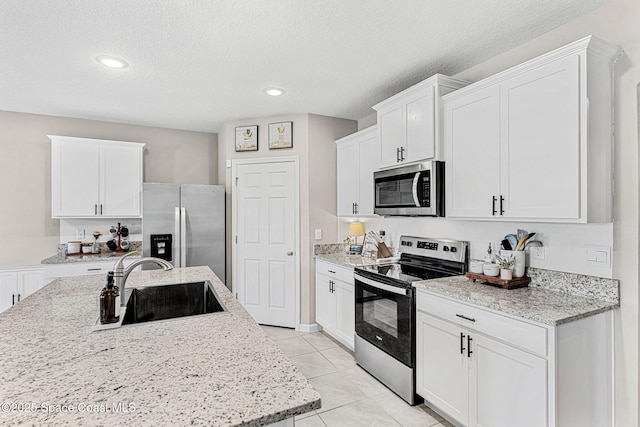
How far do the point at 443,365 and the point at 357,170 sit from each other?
2.15m

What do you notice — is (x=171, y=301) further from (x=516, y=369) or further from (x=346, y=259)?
(x=516, y=369)

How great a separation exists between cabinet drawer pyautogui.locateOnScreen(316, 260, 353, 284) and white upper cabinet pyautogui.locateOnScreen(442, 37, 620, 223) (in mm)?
1314

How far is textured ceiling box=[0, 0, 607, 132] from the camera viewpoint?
6.28 feet

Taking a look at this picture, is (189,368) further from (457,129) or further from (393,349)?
(457,129)

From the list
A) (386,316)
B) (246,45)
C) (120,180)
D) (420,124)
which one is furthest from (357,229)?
(120,180)

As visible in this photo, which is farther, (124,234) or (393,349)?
(124,234)

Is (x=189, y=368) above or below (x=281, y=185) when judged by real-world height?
below

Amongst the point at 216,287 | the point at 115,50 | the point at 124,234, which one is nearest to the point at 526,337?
the point at 216,287

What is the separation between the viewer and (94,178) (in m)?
3.84

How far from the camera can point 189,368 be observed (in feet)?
3.33

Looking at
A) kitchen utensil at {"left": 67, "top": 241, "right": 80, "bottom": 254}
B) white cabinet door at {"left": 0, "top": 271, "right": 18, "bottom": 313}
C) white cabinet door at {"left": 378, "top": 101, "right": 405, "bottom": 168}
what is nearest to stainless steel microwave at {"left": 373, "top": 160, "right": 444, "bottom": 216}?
white cabinet door at {"left": 378, "top": 101, "right": 405, "bottom": 168}

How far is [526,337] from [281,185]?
9.74ft

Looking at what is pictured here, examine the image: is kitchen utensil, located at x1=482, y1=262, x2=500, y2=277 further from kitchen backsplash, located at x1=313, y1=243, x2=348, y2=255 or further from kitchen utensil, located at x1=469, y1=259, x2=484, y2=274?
kitchen backsplash, located at x1=313, y1=243, x2=348, y2=255

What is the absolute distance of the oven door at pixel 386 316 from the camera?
7.63 ft
